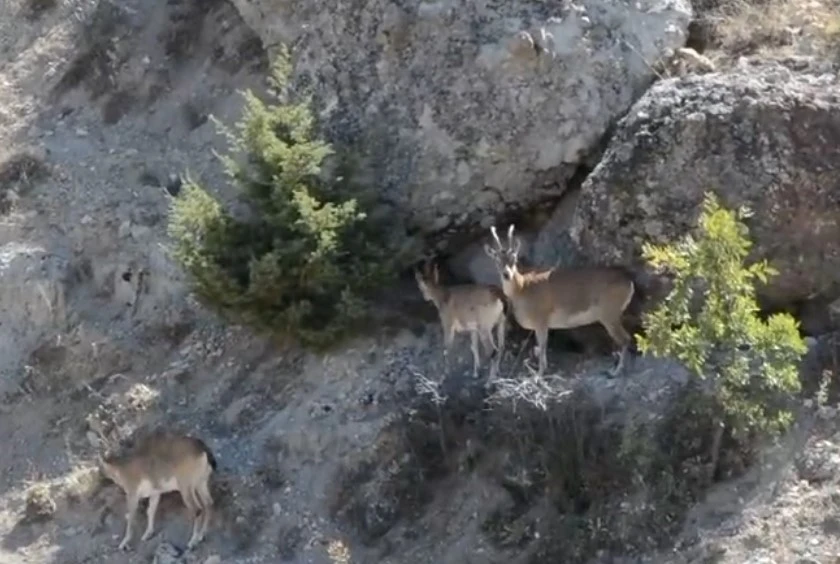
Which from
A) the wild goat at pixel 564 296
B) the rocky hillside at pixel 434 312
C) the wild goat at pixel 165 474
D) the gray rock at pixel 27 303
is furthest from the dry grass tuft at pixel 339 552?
the gray rock at pixel 27 303

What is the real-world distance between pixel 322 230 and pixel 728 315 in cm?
441

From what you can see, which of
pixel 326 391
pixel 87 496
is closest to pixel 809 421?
pixel 326 391

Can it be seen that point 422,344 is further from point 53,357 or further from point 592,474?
point 53,357

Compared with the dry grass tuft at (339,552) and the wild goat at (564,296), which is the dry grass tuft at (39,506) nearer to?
the dry grass tuft at (339,552)

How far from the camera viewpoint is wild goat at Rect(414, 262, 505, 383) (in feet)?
48.7

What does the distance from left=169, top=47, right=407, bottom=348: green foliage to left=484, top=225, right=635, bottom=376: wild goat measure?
1372 mm

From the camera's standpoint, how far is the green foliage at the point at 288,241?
15188 millimetres

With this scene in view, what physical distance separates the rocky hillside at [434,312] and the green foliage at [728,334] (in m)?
0.65

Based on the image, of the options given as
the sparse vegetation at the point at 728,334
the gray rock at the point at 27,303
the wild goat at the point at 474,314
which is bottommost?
the gray rock at the point at 27,303

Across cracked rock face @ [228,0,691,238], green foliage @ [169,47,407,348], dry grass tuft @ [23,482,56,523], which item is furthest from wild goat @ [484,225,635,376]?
dry grass tuft @ [23,482,56,523]

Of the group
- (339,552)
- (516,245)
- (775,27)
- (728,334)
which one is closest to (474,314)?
(516,245)

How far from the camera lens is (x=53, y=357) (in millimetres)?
17422

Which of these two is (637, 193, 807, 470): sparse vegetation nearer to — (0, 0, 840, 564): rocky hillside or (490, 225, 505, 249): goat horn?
(0, 0, 840, 564): rocky hillside

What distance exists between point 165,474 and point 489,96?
477cm
